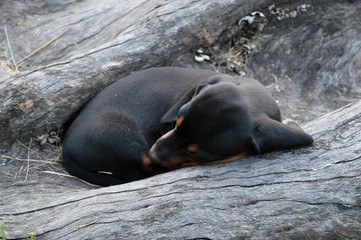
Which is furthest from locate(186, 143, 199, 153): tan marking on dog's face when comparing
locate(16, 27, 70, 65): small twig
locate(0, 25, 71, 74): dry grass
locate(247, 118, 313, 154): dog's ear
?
locate(16, 27, 70, 65): small twig

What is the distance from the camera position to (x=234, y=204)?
14.1ft

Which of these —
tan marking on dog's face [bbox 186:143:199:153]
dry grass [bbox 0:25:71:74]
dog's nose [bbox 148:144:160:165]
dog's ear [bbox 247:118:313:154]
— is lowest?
dog's nose [bbox 148:144:160:165]

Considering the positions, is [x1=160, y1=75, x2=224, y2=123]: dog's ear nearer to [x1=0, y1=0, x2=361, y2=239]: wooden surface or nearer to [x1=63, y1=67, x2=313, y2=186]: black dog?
[x1=63, y1=67, x2=313, y2=186]: black dog

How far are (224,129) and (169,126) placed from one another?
104cm

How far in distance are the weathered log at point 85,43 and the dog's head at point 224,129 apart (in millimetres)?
1423

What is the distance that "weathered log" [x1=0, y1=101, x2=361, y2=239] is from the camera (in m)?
4.18

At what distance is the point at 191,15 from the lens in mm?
6770

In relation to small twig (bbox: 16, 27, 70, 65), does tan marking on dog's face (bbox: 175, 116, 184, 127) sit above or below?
below

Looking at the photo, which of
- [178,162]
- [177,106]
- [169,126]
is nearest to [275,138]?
[178,162]

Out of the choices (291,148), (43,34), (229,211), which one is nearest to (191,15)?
(43,34)

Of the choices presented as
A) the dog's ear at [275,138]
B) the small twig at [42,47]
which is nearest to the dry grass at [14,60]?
the small twig at [42,47]

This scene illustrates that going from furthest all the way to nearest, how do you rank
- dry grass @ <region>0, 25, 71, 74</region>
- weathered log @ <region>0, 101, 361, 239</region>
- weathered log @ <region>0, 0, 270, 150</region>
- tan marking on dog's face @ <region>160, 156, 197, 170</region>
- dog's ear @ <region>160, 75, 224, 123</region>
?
dry grass @ <region>0, 25, 71, 74</region>
weathered log @ <region>0, 0, 270, 150</region>
dog's ear @ <region>160, 75, 224, 123</region>
tan marking on dog's face @ <region>160, 156, 197, 170</region>
weathered log @ <region>0, 101, 361, 239</region>

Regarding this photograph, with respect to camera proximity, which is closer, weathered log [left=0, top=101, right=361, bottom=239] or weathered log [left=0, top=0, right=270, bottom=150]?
weathered log [left=0, top=101, right=361, bottom=239]

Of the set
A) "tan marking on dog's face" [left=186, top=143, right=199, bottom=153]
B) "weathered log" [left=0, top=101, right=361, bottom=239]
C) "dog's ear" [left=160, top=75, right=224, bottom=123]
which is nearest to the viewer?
"weathered log" [left=0, top=101, right=361, bottom=239]
